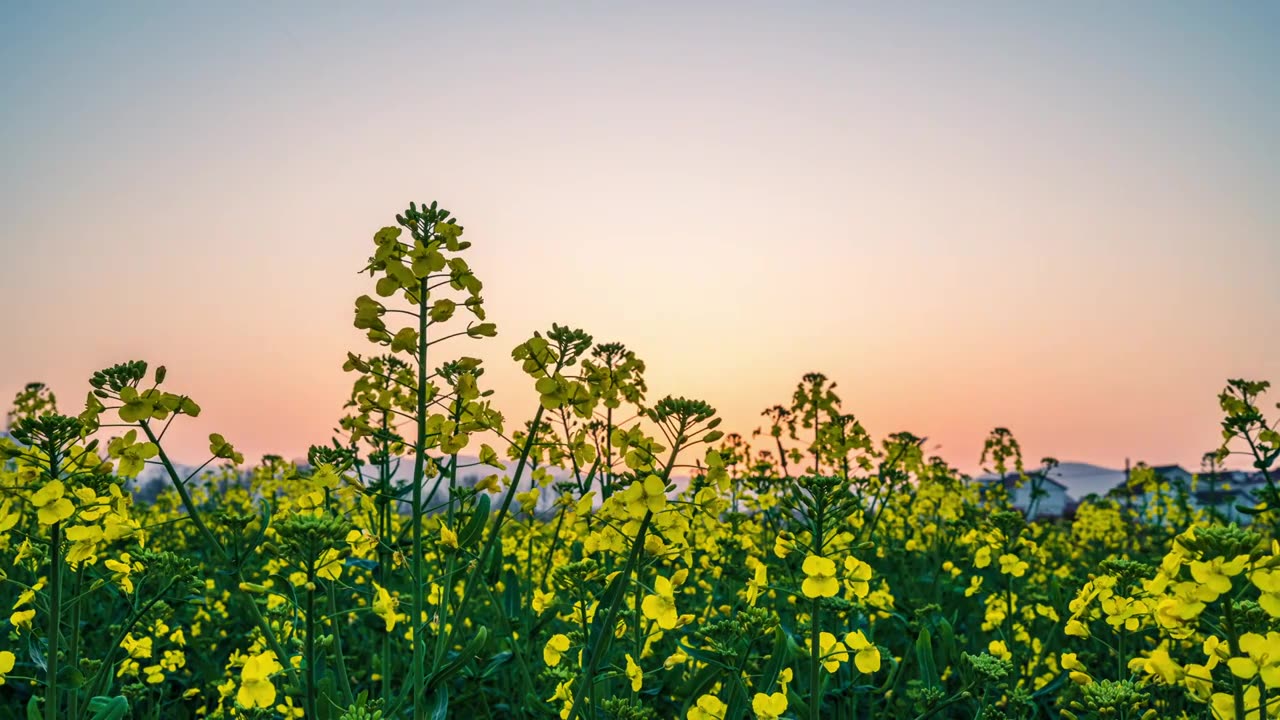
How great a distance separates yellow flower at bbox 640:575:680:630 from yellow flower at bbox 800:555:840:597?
1.43ft

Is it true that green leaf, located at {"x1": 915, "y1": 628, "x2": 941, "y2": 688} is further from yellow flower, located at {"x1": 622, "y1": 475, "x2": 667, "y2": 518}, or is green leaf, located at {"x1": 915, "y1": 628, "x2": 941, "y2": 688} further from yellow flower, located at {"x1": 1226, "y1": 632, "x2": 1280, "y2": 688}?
yellow flower, located at {"x1": 622, "y1": 475, "x2": 667, "y2": 518}

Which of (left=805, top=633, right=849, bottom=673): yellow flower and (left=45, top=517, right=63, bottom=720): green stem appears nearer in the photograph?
(left=45, top=517, right=63, bottom=720): green stem

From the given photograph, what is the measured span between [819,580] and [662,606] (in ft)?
1.69

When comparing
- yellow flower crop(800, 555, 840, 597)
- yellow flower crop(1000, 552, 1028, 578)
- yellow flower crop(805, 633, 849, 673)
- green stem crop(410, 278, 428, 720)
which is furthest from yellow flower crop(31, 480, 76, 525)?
yellow flower crop(1000, 552, 1028, 578)

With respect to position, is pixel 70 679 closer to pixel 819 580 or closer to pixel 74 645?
pixel 74 645

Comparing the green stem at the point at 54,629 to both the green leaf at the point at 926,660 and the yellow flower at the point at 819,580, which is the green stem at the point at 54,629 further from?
the green leaf at the point at 926,660

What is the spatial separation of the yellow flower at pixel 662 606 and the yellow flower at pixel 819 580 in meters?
0.44

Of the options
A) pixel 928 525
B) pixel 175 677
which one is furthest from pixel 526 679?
pixel 928 525

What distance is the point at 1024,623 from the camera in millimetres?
5535

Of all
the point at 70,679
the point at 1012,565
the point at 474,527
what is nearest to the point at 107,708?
the point at 70,679

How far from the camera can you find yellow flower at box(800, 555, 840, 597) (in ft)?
8.16

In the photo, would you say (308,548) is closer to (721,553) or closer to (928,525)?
(721,553)

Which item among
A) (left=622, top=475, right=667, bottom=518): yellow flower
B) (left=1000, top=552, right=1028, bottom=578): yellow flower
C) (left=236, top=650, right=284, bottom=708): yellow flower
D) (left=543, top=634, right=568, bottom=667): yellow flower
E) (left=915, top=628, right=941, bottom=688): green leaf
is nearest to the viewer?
(left=236, top=650, right=284, bottom=708): yellow flower

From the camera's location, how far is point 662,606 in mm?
2688
